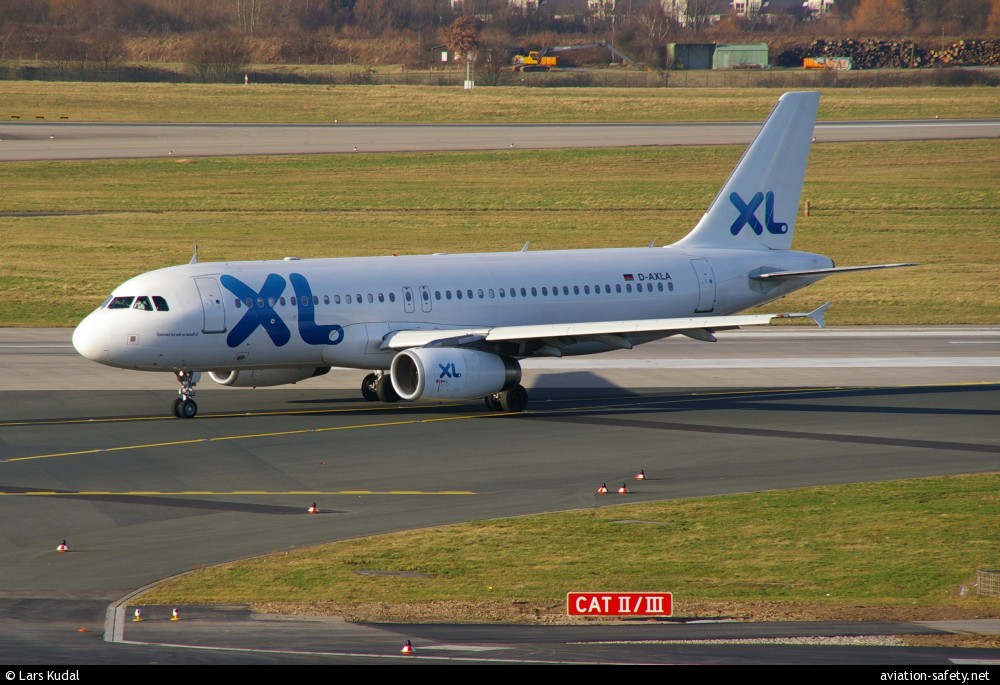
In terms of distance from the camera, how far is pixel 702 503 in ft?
102

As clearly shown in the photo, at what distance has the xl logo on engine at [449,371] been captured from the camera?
39875 mm

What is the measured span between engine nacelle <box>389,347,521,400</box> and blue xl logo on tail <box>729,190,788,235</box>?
12688 millimetres

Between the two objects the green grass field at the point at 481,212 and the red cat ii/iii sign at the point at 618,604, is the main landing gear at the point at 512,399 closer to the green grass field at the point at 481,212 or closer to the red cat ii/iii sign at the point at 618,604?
the red cat ii/iii sign at the point at 618,604

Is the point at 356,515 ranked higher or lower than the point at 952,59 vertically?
lower

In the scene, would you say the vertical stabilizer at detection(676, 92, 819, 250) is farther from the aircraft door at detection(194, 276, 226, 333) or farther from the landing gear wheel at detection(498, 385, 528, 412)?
the aircraft door at detection(194, 276, 226, 333)

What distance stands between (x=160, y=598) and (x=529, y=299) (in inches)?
894

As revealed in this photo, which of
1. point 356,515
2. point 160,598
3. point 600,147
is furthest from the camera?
point 600,147

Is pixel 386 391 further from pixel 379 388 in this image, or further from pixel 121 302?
pixel 121 302

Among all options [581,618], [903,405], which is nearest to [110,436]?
[581,618]

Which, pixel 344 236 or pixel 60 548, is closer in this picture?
pixel 60 548

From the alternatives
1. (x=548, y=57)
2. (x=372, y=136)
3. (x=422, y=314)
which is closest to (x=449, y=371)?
(x=422, y=314)

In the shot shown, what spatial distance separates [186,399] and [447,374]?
310 inches

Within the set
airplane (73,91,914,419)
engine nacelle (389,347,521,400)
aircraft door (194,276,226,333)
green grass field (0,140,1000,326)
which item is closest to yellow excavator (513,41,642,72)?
green grass field (0,140,1000,326)
